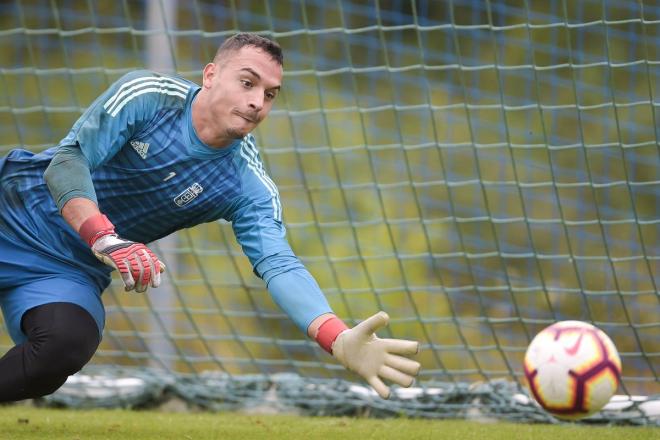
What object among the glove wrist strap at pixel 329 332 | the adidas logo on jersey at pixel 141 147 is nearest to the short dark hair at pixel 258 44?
the adidas logo on jersey at pixel 141 147

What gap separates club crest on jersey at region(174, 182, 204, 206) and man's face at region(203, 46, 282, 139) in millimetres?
236

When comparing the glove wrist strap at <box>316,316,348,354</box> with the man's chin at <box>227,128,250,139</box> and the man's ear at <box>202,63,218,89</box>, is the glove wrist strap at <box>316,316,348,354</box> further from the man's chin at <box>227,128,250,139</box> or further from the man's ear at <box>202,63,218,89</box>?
the man's ear at <box>202,63,218,89</box>

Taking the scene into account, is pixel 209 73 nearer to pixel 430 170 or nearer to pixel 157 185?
pixel 157 185

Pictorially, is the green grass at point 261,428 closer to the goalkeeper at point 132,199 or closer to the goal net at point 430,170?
the goalkeeper at point 132,199

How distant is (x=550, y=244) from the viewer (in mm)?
9375

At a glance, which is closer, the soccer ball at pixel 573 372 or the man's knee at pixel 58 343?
the soccer ball at pixel 573 372

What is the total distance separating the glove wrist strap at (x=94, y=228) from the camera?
137 inches

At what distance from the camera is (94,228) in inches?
137

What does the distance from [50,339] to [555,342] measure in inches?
66.6

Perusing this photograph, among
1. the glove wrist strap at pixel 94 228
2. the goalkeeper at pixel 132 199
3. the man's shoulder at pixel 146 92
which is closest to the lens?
the glove wrist strap at pixel 94 228

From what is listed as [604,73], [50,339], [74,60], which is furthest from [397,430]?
[74,60]

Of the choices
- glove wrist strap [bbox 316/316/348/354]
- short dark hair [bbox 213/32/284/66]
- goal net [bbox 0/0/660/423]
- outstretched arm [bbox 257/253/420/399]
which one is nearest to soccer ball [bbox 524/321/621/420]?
outstretched arm [bbox 257/253/420/399]

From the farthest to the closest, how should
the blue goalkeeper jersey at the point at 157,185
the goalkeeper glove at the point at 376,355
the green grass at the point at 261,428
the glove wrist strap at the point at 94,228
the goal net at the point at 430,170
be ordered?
1. the goal net at the point at 430,170
2. the green grass at the point at 261,428
3. the blue goalkeeper jersey at the point at 157,185
4. the glove wrist strap at the point at 94,228
5. the goalkeeper glove at the point at 376,355

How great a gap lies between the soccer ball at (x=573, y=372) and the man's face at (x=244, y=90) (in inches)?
49.8
